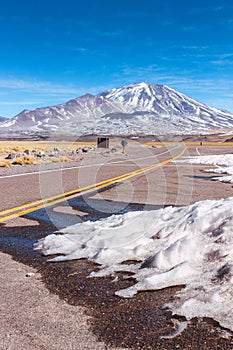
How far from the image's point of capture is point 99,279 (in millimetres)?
3715

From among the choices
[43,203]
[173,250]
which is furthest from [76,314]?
[43,203]

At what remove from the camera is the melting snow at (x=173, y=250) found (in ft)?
10.1

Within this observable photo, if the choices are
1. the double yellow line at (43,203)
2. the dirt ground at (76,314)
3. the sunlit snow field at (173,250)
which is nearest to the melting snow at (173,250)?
the sunlit snow field at (173,250)

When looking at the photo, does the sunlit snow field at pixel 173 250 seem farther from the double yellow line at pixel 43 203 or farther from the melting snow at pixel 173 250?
the double yellow line at pixel 43 203

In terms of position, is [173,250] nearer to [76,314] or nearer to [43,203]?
[76,314]

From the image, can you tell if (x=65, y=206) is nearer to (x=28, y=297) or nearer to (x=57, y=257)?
(x=57, y=257)

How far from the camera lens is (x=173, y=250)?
392 centimetres

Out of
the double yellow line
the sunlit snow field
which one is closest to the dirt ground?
the sunlit snow field

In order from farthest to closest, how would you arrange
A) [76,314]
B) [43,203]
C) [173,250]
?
[43,203], [173,250], [76,314]

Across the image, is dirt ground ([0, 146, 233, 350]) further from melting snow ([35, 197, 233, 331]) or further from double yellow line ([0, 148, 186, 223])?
double yellow line ([0, 148, 186, 223])

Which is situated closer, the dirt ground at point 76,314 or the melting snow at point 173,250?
the dirt ground at point 76,314

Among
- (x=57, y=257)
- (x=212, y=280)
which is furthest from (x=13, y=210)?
(x=212, y=280)

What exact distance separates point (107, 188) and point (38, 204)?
9.98ft

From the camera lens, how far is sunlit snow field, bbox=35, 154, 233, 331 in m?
3.09
